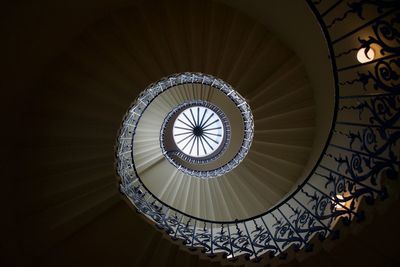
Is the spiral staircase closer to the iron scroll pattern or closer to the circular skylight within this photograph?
the iron scroll pattern

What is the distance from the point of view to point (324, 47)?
574cm

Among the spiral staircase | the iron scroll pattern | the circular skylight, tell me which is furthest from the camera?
the circular skylight

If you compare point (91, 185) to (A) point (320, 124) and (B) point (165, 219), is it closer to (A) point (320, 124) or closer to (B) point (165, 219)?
(B) point (165, 219)

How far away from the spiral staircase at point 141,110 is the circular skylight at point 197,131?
719 cm

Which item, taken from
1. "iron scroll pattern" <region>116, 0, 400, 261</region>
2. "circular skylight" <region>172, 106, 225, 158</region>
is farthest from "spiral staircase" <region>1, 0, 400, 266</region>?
"circular skylight" <region>172, 106, 225, 158</region>

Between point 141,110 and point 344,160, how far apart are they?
16.8ft

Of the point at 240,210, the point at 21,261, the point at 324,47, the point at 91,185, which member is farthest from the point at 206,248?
the point at 324,47

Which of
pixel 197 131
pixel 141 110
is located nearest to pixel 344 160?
pixel 141 110

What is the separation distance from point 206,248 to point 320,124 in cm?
427

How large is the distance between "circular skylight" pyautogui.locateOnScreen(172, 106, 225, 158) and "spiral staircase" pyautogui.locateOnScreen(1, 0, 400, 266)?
23.6 ft

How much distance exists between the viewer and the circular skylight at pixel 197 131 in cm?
1457

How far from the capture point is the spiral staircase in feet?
14.2

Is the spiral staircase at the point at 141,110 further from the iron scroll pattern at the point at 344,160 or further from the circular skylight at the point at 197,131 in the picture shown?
the circular skylight at the point at 197,131

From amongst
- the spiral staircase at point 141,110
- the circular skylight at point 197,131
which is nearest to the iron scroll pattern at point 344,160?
the spiral staircase at point 141,110
